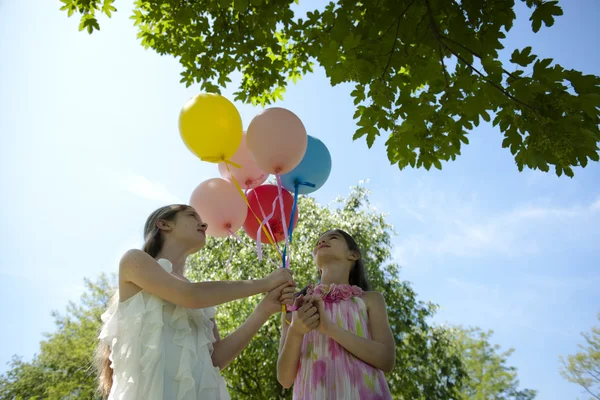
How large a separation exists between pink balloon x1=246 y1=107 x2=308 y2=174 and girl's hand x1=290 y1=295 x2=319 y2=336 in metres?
0.91

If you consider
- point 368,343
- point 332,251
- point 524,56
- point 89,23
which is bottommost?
point 368,343

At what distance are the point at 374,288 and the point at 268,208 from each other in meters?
8.39

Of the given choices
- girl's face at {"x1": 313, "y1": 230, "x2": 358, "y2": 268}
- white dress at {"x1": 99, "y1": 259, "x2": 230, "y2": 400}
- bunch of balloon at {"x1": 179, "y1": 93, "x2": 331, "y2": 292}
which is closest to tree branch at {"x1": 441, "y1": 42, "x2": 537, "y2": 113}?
bunch of balloon at {"x1": 179, "y1": 93, "x2": 331, "y2": 292}

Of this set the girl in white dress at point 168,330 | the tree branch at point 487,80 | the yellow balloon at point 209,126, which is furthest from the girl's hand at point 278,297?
the tree branch at point 487,80

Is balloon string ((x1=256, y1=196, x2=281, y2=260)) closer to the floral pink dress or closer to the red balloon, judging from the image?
the red balloon

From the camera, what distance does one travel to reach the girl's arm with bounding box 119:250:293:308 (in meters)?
1.92

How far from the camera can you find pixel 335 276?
9.01 feet

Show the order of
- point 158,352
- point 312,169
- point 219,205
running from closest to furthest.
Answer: point 158,352 → point 219,205 → point 312,169

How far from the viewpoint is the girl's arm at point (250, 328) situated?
6.98 ft

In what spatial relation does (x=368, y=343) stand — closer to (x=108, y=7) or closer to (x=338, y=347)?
(x=338, y=347)

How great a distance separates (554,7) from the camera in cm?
245

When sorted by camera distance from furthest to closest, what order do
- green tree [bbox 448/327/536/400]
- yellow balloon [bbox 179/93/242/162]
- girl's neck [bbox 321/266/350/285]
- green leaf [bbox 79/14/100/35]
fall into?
green tree [bbox 448/327/536/400]
green leaf [bbox 79/14/100/35]
girl's neck [bbox 321/266/350/285]
yellow balloon [bbox 179/93/242/162]

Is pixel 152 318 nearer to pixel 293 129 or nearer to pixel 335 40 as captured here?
pixel 293 129

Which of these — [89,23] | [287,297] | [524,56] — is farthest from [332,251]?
[89,23]
